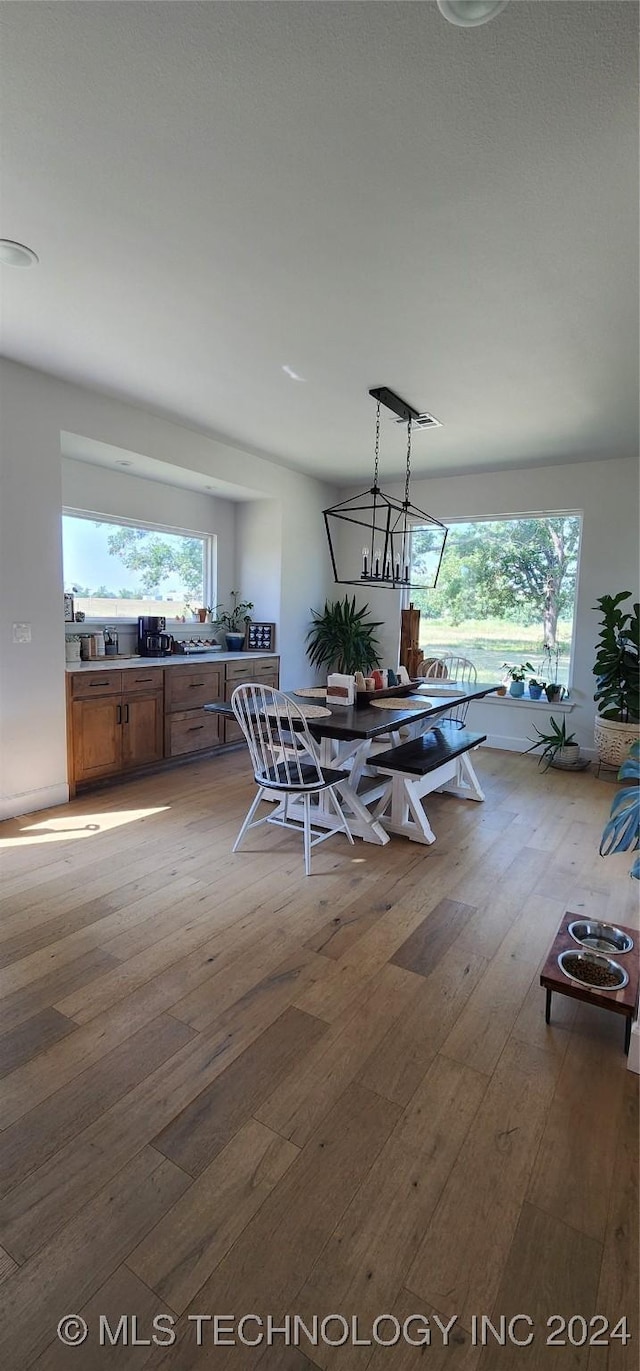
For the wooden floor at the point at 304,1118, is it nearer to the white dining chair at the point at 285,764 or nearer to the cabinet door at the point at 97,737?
the white dining chair at the point at 285,764

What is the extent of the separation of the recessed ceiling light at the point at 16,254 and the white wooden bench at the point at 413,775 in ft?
9.34

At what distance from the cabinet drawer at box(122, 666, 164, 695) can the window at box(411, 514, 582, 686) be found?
287 centimetres

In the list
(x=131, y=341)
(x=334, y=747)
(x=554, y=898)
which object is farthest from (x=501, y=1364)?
(x=131, y=341)

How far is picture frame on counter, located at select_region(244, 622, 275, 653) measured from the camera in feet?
19.2

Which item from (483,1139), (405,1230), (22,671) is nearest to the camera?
(405,1230)

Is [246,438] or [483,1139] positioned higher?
[246,438]

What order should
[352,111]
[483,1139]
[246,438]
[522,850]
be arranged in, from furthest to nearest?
[246,438] < [522,850] < [352,111] < [483,1139]

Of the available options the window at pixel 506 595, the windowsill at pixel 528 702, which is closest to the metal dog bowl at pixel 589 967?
the windowsill at pixel 528 702

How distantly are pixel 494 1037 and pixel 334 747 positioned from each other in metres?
1.96

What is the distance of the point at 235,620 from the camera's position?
6074 mm

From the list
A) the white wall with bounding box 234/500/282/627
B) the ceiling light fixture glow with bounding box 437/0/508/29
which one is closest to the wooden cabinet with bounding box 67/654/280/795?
the white wall with bounding box 234/500/282/627

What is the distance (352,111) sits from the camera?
5.21 ft

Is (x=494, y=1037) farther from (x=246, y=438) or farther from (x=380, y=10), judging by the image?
(x=246, y=438)

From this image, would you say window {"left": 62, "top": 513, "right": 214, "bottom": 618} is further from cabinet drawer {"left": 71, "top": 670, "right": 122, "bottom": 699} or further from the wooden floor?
the wooden floor
